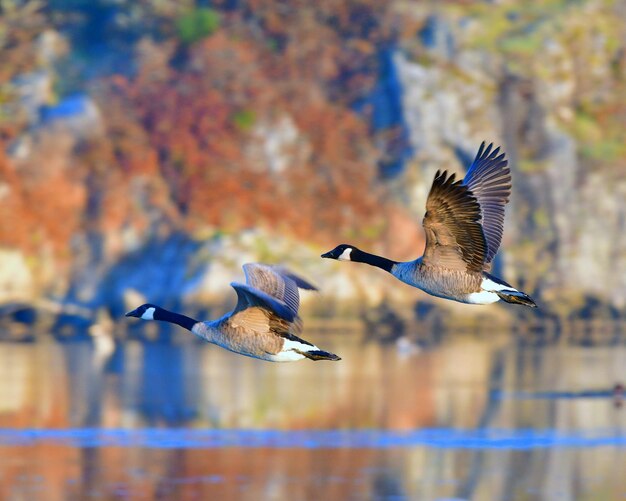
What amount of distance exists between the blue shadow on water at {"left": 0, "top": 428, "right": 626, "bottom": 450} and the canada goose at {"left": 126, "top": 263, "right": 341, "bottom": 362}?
16964 millimetres

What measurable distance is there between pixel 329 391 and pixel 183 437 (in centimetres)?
927

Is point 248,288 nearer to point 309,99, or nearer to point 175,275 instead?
point 175,275

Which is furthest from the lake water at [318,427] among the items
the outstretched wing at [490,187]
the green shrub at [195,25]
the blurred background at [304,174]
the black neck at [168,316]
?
the green shrub at [195,25]

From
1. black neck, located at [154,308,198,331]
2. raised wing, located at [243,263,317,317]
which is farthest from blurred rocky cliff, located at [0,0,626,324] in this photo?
raised wing, located at [243,263,317,317]

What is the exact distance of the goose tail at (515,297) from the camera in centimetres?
1316

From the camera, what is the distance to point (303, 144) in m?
60.3

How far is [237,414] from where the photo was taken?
3556 cm

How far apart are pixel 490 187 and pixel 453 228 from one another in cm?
79

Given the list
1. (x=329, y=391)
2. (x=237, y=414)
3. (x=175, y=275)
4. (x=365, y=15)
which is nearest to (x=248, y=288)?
(x=237, y=414)

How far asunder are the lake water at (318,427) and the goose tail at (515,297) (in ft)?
42.6

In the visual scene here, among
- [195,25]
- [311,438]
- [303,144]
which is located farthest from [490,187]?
[195,25]

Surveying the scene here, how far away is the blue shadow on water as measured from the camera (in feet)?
103

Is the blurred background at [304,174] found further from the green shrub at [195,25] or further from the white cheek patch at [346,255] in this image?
the white cheek patch at [346,255]

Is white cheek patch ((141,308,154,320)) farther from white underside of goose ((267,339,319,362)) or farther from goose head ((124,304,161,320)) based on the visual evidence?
white underside of goose ((267,339,319,362))
